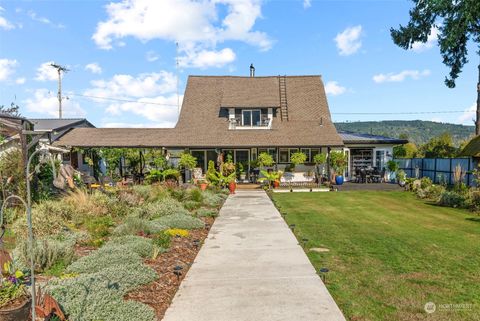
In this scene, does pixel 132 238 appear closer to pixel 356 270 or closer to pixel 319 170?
pixel 356 270

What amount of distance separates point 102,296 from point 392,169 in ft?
80.9

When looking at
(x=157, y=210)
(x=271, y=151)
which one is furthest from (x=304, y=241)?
(x=271, y=151)

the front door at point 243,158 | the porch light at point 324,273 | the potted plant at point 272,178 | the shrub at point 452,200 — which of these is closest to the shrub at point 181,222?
the porch light at point 324,273

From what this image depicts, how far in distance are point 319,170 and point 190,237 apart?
17405 mm

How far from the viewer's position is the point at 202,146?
23.6 meters

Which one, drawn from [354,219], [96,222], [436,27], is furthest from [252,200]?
A: [436,27]

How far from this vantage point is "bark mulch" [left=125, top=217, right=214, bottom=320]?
5259mm

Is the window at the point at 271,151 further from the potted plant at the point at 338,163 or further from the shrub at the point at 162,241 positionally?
the shrub at the point at 162,241

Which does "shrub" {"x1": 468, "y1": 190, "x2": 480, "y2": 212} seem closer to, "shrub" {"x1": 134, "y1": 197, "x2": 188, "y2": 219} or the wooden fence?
the wooden fence

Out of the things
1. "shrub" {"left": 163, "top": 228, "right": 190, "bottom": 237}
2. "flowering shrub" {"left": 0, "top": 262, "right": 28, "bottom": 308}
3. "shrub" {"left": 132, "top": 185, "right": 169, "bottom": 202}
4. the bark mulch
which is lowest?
the bark mulch

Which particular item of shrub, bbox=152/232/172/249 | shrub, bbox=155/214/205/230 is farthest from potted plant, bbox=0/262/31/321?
shrub, bbox=155/214/205/230

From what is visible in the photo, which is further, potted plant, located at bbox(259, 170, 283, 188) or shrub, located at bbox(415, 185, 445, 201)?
potted plant, located at bbox(259, 170, 283, 188)

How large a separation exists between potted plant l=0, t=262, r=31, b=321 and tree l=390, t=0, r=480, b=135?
26900mm

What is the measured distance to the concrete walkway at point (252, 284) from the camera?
4879mm
